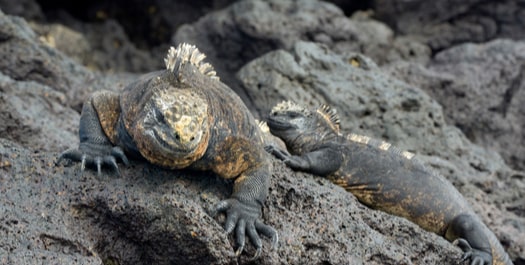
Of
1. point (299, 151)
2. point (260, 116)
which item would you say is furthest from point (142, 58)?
point (299, 151)

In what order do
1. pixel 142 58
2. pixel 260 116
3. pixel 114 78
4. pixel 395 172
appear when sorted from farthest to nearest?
1. pixel 142 58
2. pixel 114 78
3. pixel 260 116
4. pixel 395 172

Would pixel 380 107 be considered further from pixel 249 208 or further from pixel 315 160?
pixel 249 208

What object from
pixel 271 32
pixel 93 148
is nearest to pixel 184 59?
pixel 93 148

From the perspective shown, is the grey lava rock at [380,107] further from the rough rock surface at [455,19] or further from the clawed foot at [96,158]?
the rough rock surface at [455,19]

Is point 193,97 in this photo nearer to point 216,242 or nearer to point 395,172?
point 216,242

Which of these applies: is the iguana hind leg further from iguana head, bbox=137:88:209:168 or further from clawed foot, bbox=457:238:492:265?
iguana head, bbox=137:88:209:168
